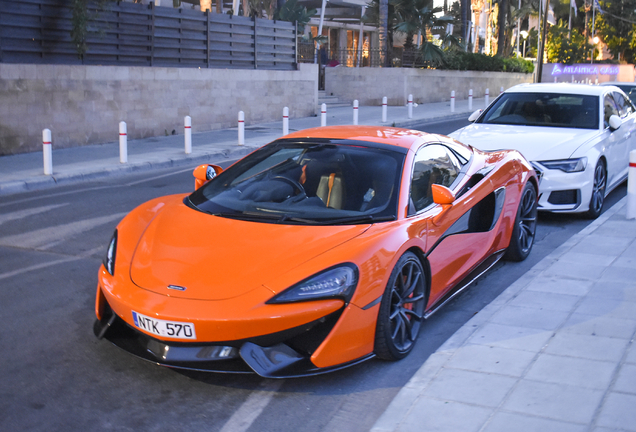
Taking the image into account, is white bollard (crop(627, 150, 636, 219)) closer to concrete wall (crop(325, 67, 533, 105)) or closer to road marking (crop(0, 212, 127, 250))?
road marking (crop(0, 212, 127, 250))

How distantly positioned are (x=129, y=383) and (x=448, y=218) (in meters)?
2.40

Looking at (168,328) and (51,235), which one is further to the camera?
(51,235)

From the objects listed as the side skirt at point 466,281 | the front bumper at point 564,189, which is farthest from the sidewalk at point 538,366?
the front bumper at point 564,189

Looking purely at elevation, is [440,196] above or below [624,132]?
below

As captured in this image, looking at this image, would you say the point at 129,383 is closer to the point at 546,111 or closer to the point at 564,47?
the point at 546,111

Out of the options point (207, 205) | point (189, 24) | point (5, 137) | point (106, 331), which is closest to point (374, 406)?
point (106, 331)

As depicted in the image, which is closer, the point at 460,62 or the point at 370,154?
the point at 370,154

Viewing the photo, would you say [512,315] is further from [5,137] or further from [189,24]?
[189,24]

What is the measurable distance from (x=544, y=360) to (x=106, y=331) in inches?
101

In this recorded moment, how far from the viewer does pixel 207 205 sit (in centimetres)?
477

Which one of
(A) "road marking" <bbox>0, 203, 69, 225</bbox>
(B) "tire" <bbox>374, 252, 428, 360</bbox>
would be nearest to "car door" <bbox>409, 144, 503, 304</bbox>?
(B) "tire" <bbox>374, 252, 428, 360</bbox>

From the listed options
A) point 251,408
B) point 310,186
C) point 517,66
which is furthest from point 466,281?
point 517,66

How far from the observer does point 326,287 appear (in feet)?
11.9

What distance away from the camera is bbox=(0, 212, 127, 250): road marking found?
706 centimetres
